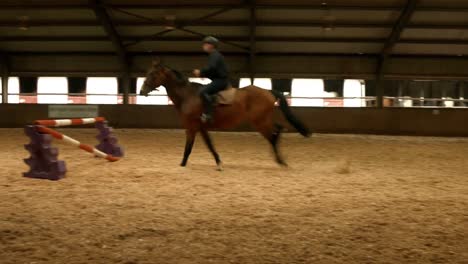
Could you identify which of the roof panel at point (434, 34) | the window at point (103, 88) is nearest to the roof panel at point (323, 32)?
the roof panel at point (434, 34)

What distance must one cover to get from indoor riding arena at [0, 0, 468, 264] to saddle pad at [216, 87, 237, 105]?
0.02 metres

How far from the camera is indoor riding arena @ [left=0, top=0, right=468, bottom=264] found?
4.18 metres

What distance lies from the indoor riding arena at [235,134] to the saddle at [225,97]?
0.06 feet

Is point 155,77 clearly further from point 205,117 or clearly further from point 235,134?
point 235,134

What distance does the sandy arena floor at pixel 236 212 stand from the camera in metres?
3.79

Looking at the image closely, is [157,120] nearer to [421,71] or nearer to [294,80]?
[294,80]

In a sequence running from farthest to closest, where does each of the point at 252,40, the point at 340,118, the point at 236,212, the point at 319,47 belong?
the point at 319,47, the point at 252,40, the point at 340,118, the point at 236,212

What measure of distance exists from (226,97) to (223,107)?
21cm

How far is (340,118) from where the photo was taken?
17203mm

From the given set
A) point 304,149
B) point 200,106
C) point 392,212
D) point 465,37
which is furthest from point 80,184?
point 465,37

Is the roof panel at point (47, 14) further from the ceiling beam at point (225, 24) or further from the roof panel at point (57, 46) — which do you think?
the roof panel at point (57, 46)

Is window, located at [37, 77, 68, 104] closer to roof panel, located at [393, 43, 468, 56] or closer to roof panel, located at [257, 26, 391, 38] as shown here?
roof panel, located at [257, 26, 391, 38]

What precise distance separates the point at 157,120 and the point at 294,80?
6.26 m

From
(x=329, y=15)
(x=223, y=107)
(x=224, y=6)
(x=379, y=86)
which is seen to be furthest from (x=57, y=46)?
(x=223, y=107)
